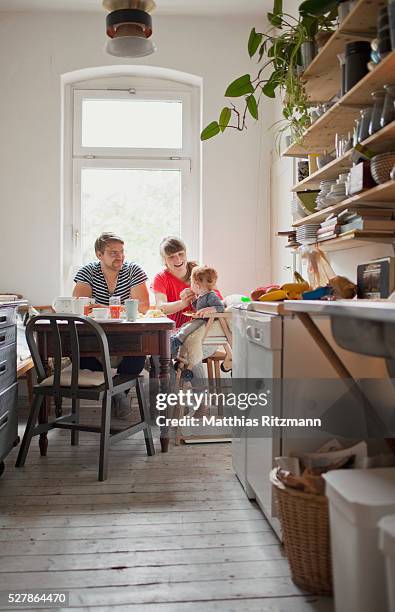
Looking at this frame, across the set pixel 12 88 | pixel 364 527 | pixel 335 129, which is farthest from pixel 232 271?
pixel 364 527

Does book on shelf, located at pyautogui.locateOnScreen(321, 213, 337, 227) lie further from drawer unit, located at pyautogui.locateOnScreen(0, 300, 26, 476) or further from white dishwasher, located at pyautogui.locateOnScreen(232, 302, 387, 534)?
drawer unit, located at pyautogui.locateOnScreen(0, 300, 26, 476)

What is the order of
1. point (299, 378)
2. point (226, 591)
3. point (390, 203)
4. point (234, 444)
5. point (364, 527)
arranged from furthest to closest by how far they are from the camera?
point (234, 444) < point (390, 203) < point (299, 378) < point (226, 591) < point (364, 527)

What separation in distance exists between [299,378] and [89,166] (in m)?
3.10

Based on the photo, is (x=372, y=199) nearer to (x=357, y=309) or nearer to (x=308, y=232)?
(x=308, y=232)

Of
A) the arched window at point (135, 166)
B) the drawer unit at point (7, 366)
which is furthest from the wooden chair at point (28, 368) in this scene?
the arched window at point (135, 166)

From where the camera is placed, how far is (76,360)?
2.50m

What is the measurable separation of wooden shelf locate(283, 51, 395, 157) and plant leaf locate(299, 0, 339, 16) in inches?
15.0

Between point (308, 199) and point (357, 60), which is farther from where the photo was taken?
point (308, 199)

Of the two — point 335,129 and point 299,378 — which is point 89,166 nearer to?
point 335,129

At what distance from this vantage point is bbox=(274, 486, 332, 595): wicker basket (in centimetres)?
142

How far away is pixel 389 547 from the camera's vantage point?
0.98 m

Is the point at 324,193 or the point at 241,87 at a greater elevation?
the point at 241,87

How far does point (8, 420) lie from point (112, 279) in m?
1.44

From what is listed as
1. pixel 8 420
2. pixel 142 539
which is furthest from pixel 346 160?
pixel 8 420
